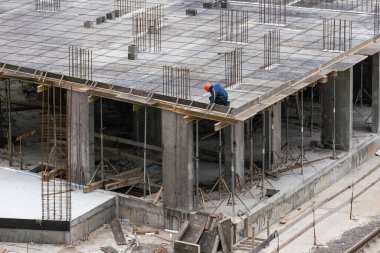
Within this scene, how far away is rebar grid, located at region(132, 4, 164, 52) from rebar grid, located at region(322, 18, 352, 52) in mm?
5518

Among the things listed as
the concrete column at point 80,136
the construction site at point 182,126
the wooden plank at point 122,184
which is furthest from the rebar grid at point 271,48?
the concrete column at point 80,136

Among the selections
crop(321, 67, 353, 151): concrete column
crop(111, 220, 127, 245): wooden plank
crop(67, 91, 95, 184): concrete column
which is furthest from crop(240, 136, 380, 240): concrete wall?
crop(67, 91, 95, 184): concrete column

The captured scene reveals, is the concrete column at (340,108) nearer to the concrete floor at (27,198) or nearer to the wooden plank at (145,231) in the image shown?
the wooden plank at (145,231)

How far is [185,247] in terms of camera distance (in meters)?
34.6

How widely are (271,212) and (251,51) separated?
6.05m

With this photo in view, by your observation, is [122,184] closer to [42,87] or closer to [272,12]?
[42,87]

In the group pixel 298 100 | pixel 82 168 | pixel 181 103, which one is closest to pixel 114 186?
pixel 82 168

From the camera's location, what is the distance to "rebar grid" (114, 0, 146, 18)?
45219 mm

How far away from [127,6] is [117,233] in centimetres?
1186

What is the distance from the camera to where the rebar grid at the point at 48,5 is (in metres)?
46.2

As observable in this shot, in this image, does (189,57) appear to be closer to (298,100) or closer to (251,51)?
(251,51)

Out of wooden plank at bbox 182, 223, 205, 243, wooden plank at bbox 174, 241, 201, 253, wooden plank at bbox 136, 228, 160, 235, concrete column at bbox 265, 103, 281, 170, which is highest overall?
concrete column at bbox 265, 103, 281, 170

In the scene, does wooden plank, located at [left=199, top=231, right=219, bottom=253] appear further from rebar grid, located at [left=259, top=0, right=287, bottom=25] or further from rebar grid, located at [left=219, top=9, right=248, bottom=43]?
rebar grid, located at [left=259, top=0, right=287, bottom=25]

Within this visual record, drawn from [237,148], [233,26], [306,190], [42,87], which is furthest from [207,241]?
[233,26]
